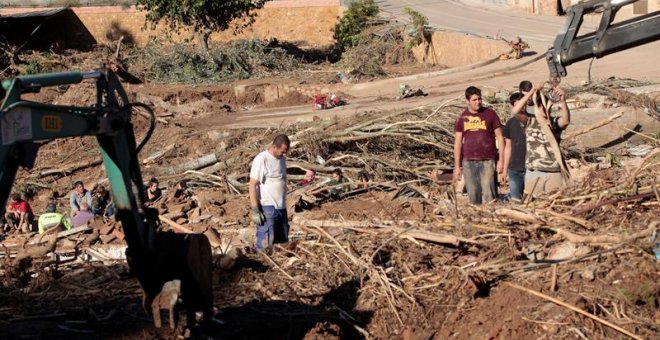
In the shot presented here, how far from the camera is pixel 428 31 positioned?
3175cm

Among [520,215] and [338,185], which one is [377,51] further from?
[520,215]

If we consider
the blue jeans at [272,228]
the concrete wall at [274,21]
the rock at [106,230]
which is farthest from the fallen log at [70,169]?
the concrete wall at [274,21]

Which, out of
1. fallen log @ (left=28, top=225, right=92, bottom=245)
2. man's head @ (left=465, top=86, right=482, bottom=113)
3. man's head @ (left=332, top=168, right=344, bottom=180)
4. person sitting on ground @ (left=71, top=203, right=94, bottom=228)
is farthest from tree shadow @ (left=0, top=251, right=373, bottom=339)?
man's head @ (left=332, top=168, right=344, bottom=180)

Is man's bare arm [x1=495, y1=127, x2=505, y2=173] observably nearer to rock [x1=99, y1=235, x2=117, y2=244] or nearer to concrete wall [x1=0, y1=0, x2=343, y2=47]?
rock [x1=99, y1=235, x2=117, y2=244]

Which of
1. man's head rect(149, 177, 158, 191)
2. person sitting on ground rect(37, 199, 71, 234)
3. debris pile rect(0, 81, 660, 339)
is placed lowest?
person sitting on ground rect(37, 199, 71, 234)

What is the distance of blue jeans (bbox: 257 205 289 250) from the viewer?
32.1 ft

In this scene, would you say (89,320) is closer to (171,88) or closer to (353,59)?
(171,88)

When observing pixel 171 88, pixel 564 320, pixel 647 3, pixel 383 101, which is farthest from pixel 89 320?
pixel 647 3

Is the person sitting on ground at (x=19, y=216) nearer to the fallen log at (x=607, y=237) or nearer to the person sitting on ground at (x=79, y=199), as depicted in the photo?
the person sitting on ground at (x=79, y=199)

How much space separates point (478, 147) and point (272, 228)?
7.36 ft

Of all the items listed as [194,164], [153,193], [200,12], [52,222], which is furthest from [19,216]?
[200,12]

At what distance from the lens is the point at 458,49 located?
3019cm

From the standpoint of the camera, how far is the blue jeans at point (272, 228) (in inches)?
385

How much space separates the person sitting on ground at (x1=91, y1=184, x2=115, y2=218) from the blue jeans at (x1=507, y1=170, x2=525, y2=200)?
6.12 m
